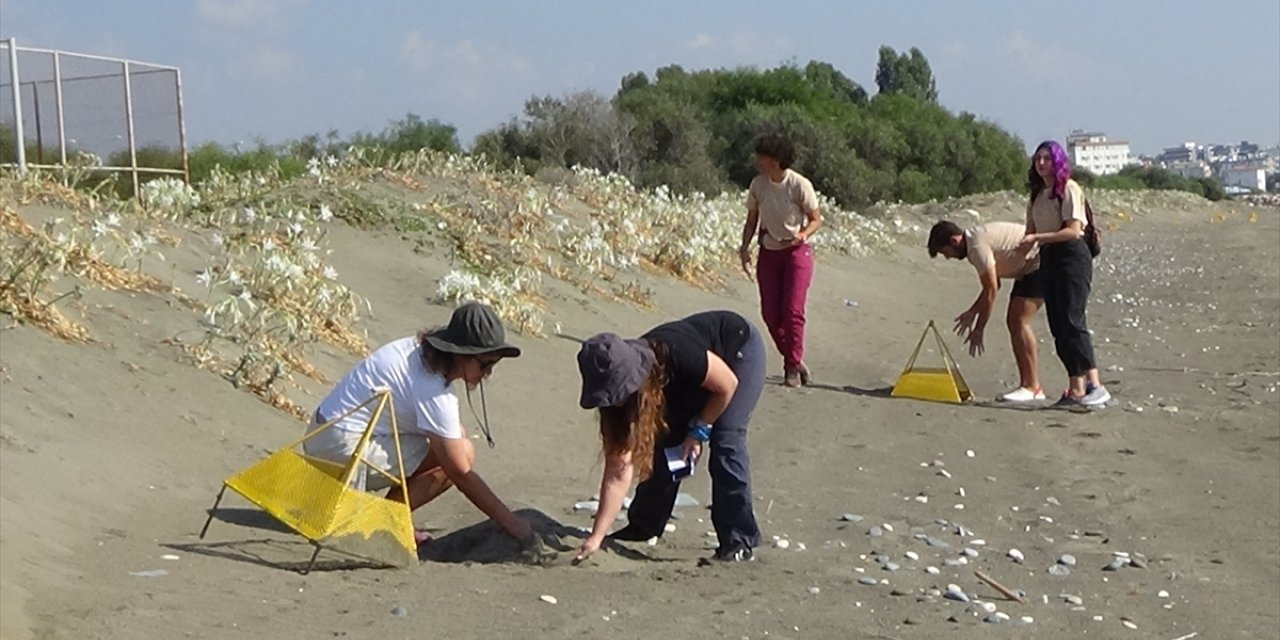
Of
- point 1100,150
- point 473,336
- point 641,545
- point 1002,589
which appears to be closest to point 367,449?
point 473,336

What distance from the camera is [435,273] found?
42.6ft

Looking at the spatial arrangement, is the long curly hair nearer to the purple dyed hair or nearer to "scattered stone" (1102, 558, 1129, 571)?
"scattered stone" (1102, 558, 1129, 571)

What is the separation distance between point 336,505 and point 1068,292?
5946 mm

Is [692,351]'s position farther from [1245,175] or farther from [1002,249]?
[1245,175]

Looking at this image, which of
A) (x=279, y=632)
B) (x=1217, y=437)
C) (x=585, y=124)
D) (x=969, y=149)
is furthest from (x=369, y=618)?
(x=969, y=149)

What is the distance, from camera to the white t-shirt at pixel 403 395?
251 inches

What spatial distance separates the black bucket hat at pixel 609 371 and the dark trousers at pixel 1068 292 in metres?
5.24

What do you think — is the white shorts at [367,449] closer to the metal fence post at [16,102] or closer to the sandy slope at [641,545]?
the sandy slope at [641,545]

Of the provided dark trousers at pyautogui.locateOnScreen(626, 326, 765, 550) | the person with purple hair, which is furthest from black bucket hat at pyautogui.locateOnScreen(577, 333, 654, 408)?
the person with purple hair

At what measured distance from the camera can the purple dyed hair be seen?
10500 mm

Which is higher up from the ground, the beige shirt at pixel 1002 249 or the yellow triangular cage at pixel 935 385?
the beige shirt at pixel 1002 249

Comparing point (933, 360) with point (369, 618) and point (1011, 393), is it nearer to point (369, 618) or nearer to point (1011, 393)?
point (1011, 393)

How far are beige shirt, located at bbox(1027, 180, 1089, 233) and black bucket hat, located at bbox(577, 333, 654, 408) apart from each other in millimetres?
5275

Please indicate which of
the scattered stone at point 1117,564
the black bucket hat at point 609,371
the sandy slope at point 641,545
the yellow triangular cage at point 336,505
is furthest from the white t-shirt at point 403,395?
the scattered stone at point 1117,564
